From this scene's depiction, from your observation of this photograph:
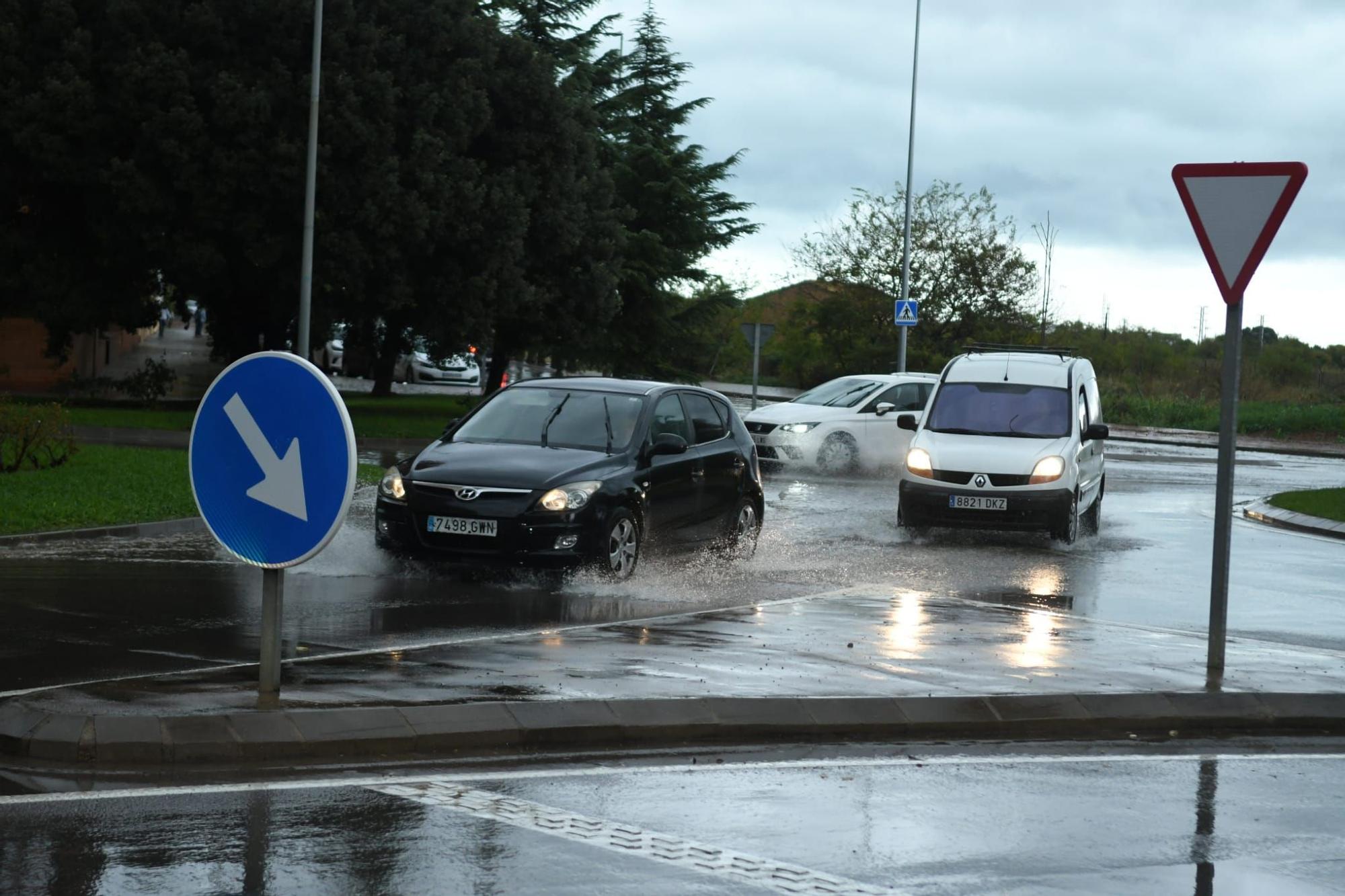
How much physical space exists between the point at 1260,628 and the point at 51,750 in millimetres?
8570

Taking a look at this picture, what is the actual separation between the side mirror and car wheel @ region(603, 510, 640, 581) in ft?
2.53

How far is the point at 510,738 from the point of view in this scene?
7172 mm

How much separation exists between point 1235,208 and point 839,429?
56.2ft

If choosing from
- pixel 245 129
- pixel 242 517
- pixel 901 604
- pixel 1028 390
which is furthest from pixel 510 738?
pixel 245 129

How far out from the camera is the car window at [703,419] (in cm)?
1501

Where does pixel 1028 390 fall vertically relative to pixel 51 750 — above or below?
above

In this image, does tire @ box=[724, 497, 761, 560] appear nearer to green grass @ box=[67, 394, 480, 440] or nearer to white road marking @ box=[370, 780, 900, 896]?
white road marking @ box=[370, 780, 900, 896]

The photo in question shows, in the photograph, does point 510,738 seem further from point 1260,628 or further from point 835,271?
point 835,271

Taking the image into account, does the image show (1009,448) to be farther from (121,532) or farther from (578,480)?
(121,532)

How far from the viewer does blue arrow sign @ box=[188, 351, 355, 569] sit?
708cm

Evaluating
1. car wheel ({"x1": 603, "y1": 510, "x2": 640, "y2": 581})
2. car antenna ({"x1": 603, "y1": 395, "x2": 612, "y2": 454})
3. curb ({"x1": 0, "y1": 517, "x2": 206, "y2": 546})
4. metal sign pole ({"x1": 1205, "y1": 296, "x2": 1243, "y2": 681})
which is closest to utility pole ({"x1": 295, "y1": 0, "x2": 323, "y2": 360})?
curb ({"x1": 0, "y1": 517, "x2": 206, "y2": 546})

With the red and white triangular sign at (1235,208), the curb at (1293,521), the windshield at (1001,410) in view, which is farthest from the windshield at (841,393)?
the red and white triangular sign at (1235,208)

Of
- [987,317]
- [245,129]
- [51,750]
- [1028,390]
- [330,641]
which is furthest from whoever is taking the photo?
[987,317]

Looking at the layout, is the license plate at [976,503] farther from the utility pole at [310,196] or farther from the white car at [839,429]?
the utility pole at [310,196]
